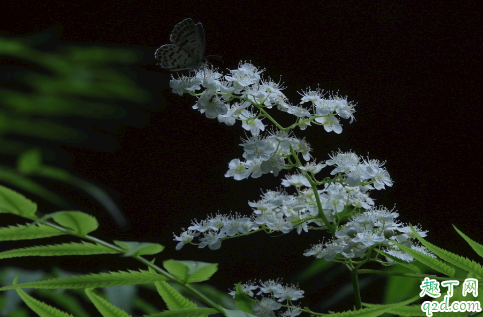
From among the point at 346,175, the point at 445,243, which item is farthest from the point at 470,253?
the point at 346,175

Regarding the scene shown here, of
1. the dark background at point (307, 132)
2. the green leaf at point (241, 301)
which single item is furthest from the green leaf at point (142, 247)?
the dark background at point (307, 132)

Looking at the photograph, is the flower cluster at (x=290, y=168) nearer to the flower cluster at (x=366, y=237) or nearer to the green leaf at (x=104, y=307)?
the flower cluster at (x=366, y=237)

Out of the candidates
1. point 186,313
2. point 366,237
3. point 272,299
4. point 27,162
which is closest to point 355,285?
point 366,237

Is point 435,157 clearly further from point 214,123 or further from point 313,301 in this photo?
point 214,123

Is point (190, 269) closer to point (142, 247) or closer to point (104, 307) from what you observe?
point (142, 247)

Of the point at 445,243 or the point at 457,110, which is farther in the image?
the point at 457,110

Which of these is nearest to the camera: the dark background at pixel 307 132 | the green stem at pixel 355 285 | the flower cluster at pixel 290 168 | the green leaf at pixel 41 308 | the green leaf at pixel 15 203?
the green leaf at pixel 15 203
